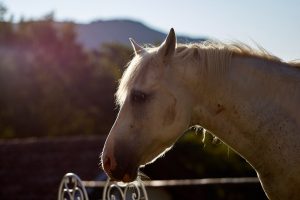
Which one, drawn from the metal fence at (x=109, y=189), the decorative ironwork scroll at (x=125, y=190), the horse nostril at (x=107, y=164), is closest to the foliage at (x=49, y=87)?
the metal fence at (x=109, y=189)

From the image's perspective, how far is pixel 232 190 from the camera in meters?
8.16

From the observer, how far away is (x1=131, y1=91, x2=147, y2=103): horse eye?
14.3 feet

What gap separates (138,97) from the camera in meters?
4.36

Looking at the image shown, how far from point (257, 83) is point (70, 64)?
131ft

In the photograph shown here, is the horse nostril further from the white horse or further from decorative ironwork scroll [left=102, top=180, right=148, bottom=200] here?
decorative ironwork scroll [left=102, top=180, right=148, bottom=200]

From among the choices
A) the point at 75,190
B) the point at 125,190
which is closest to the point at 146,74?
the point at 125,190

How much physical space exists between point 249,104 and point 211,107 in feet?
0.79

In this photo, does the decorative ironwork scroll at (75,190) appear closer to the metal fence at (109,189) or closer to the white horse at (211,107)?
the metal fence at (109,189)

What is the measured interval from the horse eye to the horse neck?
0.29 meters

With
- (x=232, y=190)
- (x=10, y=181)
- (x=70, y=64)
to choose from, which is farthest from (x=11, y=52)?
(x=232, y=190)

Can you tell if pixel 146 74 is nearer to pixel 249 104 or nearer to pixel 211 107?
pixel 211 107

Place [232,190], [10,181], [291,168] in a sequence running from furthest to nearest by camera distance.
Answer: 1. [10,181]
2. [232,190]
3. [291,168]

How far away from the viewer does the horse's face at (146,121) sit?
4293 millimetres

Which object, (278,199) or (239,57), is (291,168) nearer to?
(278,199)
